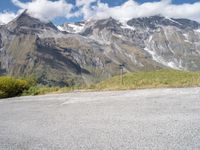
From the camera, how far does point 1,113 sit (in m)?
16.5

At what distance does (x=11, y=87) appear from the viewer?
2594 cm

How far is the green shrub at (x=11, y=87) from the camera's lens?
83.5ft

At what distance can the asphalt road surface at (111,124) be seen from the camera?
891cm

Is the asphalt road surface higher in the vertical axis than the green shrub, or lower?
lower

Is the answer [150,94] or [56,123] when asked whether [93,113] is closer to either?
[56,123]

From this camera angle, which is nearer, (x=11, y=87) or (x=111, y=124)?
(x=111, y=124)

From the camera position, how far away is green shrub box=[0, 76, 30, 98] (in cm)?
2544

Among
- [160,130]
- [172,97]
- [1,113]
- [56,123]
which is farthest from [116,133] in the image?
[1,113]

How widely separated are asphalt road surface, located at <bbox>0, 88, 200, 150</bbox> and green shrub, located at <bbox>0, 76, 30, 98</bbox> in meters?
8.43

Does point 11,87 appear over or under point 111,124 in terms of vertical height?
over

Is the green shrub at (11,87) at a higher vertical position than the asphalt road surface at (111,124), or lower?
higher

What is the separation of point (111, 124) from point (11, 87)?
A: 16555 millimetres

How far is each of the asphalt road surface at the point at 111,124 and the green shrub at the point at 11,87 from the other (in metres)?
8.43

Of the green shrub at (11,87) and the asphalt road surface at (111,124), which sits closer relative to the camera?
the asphalt road surface at (111,124)
